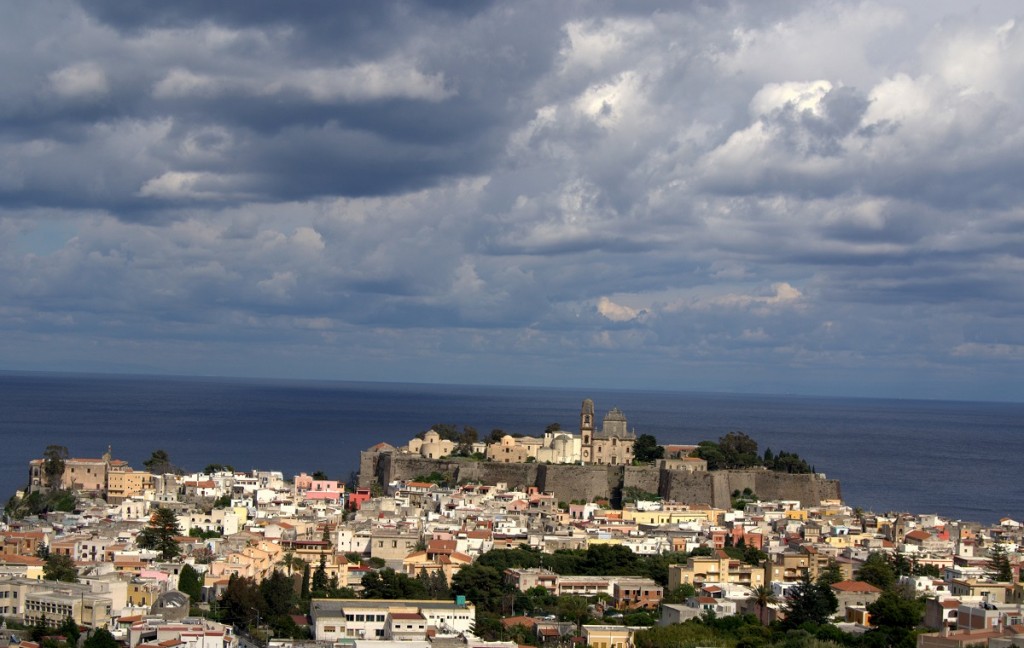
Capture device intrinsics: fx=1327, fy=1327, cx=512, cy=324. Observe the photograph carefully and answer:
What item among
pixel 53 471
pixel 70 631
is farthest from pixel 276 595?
pixel 53 471

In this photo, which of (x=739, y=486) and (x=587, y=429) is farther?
(x=587, y=429)

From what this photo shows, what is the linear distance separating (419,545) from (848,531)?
13309mm

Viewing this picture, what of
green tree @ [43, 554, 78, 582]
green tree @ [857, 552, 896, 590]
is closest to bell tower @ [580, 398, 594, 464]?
green tree @ [857, 552, 896, 590]

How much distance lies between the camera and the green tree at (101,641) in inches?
905

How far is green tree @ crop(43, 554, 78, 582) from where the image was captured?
29188 millimetres

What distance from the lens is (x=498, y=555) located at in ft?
113

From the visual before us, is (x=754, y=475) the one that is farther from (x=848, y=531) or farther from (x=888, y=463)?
(x=888, y=463)

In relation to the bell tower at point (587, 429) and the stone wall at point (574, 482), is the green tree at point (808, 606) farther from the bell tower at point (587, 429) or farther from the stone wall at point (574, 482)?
the bell tower at point (587, 429)

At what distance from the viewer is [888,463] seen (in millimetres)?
79625

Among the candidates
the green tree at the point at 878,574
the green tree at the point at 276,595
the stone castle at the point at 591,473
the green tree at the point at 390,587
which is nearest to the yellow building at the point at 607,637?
the green tree at the point at 390,587

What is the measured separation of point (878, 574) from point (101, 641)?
59.9 feet

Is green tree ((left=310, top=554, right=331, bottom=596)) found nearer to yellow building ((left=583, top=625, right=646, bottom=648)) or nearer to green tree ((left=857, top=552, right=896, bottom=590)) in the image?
yellow building ((left=583, top=625, right=646, bottom=648))

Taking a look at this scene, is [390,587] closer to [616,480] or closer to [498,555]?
[498,555]

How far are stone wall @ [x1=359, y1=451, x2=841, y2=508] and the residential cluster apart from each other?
0.85m
